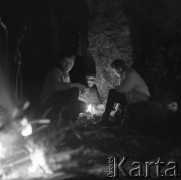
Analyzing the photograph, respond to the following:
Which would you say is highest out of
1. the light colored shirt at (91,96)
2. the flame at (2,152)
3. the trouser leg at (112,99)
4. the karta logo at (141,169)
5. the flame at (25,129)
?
the light colored shirt at (91,96)

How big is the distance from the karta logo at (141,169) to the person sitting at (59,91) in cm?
302

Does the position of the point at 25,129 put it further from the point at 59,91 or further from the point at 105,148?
the point at 59,91

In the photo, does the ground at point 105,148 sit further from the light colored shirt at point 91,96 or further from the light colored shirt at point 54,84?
the light colored shirt at point 91,96

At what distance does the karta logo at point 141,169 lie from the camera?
502cm

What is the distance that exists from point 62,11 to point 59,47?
1.36 meters

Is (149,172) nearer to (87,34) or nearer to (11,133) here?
(11,133)

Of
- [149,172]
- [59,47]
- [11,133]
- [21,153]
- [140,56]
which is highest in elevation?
[59,47]

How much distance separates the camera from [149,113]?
26.6 ft

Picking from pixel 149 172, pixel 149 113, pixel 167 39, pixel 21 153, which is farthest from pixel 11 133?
pixel 167 39

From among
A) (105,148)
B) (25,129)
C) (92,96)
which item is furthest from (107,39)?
(25,129)

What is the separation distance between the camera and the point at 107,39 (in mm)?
10320

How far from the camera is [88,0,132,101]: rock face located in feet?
33.1

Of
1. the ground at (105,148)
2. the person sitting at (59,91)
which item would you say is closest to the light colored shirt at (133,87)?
the ground at (105,148)

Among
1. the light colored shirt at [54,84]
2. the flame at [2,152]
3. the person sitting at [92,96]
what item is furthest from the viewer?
the person sitting at [92,96]
